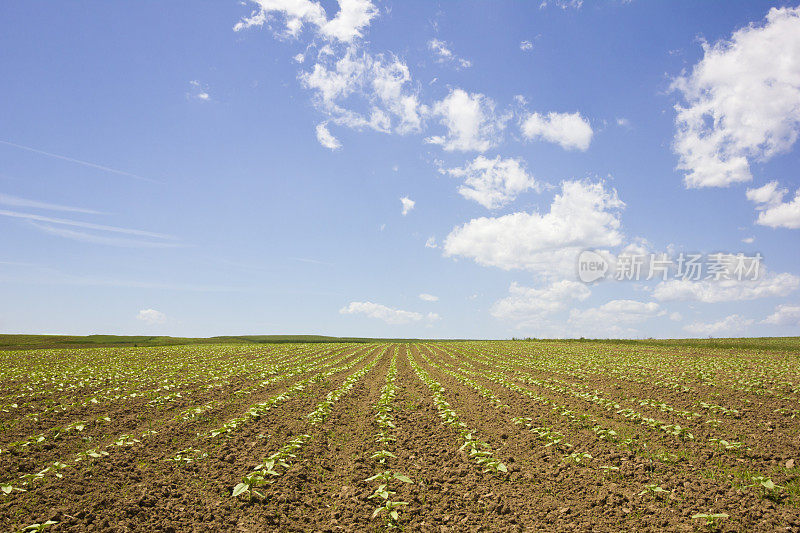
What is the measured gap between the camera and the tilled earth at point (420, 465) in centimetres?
720

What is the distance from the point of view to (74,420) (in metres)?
13.7

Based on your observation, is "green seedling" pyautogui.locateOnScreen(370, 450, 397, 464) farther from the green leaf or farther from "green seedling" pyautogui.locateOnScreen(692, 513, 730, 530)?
"green seedling" pyautogui.locateOnScreen(692, 513, 730, 530)

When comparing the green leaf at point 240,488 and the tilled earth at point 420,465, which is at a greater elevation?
the green leaf at point 240,488

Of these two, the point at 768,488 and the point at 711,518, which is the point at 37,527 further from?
the point at 768,488

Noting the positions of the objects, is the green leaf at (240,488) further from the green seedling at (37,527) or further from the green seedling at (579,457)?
the green seedling at (579,457)

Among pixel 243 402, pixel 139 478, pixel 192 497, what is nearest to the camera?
pixel 192 497

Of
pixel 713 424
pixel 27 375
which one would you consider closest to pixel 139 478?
pixel 713 424

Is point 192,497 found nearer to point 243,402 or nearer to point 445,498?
point 445,498

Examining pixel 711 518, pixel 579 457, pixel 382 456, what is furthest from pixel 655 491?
pixel 382 456

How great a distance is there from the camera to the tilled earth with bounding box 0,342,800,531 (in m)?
7.20

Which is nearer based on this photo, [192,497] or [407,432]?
[192,497]

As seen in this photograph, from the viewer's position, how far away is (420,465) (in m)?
9.64

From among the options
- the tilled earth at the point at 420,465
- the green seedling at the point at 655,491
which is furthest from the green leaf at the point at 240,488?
the green seedling at the point at 655,491

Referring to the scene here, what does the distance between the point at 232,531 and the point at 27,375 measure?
26875mm
